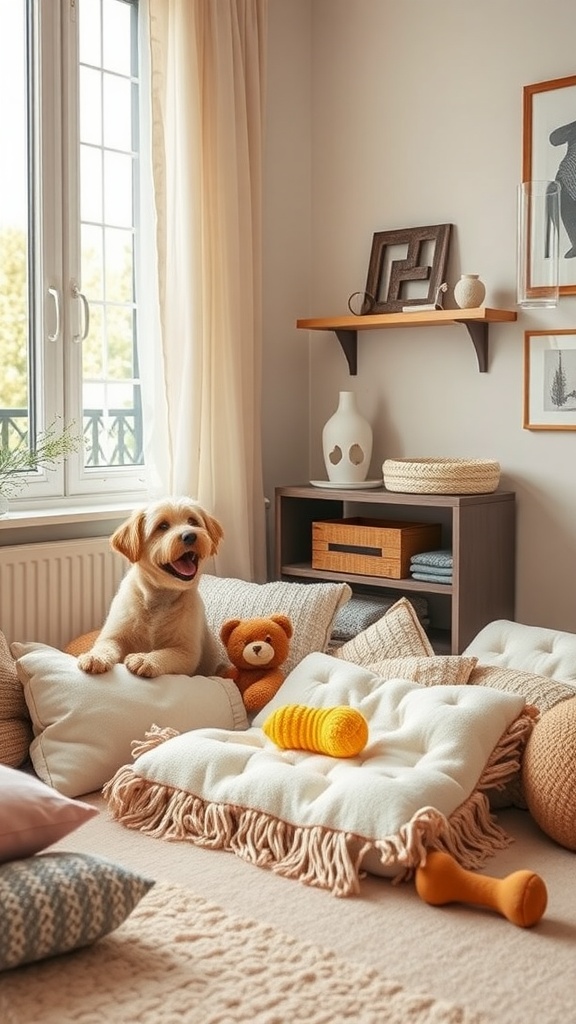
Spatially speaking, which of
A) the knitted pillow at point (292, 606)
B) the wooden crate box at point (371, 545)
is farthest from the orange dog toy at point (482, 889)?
the wooden crate box at point (371, 545)

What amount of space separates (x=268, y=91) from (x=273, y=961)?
9.55 feet

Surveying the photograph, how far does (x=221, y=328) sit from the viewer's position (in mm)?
3357

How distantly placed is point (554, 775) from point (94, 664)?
41.2 inches

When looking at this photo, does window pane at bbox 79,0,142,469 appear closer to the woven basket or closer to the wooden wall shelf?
the wooden wall shelf

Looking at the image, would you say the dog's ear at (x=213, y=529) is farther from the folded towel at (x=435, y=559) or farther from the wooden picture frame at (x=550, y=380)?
the wooden picture frame at (x=550, y=380)

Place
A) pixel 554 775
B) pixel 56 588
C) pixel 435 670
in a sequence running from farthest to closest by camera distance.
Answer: pixel 56 588 < pixel 435 670 < pixel 554 775

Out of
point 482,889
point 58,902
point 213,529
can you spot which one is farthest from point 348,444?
point 58,902

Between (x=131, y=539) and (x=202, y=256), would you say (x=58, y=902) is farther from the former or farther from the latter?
(x=202, y=256)

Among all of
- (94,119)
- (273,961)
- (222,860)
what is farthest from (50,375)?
(273,961)

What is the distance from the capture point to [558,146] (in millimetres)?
3164

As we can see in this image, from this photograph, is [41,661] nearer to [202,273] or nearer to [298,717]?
[298,717]

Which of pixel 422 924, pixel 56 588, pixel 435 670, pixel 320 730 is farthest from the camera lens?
pixel 56 588

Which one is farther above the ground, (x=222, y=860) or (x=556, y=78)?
(x=556, y=78)

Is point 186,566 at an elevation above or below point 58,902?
above
